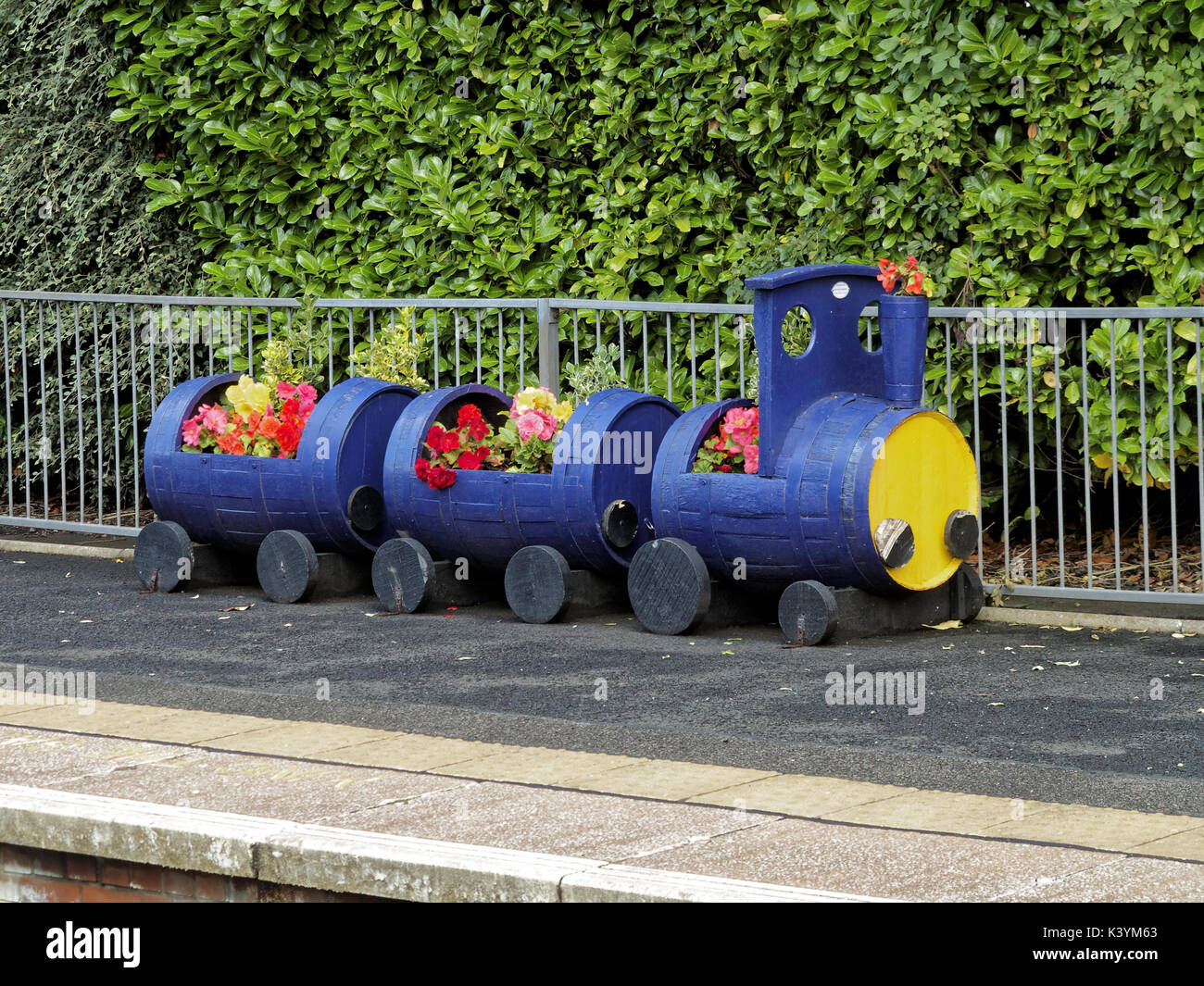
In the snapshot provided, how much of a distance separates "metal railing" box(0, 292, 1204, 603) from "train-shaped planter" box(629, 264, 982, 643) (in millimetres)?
530

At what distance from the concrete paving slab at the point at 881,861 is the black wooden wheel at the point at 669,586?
3141 millimetres

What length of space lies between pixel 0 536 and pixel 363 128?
3.39 m

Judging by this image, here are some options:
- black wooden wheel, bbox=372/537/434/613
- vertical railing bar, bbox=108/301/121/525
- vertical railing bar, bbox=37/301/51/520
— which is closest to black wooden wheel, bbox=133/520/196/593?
vertical railing bar, bbox=108/301/121/525

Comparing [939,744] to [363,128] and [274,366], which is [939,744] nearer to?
[274,366]

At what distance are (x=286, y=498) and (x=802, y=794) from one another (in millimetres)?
4371

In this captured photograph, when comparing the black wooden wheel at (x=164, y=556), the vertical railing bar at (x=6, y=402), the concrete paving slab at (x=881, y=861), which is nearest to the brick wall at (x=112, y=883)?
the concrete paving slab at (x=881, y=861)

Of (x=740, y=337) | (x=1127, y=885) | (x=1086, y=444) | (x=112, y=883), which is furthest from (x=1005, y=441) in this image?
(x=112, y=883)

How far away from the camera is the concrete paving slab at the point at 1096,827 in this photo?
15.5ft

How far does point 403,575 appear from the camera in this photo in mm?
8750

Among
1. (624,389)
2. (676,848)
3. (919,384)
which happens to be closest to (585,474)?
(624,389)

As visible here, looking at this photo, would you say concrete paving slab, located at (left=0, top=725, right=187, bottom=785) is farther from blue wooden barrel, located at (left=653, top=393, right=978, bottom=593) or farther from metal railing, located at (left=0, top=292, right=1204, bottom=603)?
metal railing, located at (left=0, top=292, right=1204, bottom=603)

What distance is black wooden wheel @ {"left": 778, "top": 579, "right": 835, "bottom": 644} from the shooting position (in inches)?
302

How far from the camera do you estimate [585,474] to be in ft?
27.0

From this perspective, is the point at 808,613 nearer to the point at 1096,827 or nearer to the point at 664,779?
the point at 664,779
